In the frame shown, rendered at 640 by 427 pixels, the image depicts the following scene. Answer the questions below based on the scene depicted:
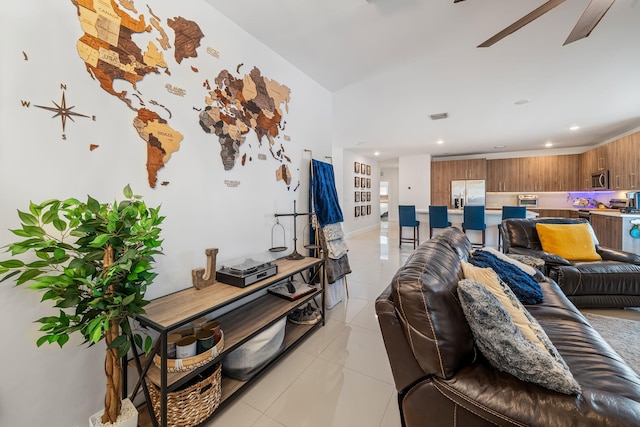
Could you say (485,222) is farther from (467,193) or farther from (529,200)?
(529,200)

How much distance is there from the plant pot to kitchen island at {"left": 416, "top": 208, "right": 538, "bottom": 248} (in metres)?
4.98

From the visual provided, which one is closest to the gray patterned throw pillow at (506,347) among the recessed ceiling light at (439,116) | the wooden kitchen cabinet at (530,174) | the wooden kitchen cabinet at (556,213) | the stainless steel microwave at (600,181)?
the recessed ceiling light at (439,116)

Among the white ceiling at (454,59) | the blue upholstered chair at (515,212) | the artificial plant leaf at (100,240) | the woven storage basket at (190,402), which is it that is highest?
the white ceiling at (454,59)

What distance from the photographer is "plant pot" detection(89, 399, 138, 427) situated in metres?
1.11

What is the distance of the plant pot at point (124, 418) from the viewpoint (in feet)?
3.64

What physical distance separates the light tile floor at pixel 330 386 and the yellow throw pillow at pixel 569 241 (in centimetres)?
58

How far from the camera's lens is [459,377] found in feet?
3.20

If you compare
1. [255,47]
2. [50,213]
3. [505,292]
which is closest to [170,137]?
[50,213]

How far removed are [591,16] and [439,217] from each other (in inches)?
173

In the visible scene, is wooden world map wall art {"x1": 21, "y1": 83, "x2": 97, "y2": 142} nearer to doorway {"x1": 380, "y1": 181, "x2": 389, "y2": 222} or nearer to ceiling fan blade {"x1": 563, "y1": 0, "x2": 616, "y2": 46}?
ceiling fan blade {"x1": 563, "y1": 0, "x2": 616, "y2": 46}

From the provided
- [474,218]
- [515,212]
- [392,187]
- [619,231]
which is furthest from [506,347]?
[392,187]

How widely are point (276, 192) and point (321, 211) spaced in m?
0.57

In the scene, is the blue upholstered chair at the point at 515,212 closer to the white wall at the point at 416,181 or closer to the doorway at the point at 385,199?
the white wall at the point at 416,181

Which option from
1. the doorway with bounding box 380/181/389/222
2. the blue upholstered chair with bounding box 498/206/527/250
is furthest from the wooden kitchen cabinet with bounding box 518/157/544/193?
the doorway with bounding box 380/181/389/222
